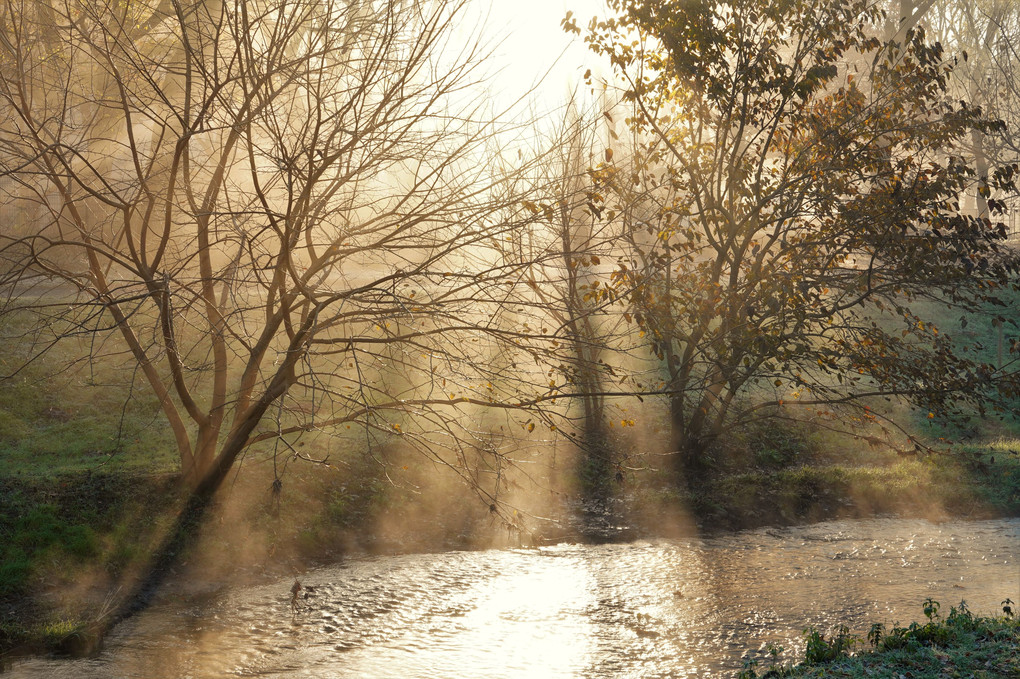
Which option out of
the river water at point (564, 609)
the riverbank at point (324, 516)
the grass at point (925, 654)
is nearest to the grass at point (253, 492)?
the riverbank at point (324, 516)

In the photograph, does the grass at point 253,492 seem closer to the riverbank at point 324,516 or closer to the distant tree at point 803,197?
the riverbank at point 324,516

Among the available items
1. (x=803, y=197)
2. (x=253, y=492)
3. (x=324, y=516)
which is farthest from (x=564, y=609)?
(x=803, y=197)

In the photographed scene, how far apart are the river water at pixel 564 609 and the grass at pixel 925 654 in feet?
2.51

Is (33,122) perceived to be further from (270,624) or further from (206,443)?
(270,624)

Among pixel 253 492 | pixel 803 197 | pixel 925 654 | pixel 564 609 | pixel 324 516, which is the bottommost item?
pixel 925 654

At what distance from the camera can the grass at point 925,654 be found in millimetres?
5523

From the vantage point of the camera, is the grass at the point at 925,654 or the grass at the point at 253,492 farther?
→ the grass at the point at 253,492

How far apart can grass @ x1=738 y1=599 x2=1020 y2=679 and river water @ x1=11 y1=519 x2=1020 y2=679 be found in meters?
0.77

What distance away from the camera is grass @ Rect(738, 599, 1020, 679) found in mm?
5523

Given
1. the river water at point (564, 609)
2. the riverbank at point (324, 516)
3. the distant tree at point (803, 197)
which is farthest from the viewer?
the distant tree at point (803, 197)

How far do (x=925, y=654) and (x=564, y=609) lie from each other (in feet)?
11.0

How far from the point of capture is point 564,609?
8.24m

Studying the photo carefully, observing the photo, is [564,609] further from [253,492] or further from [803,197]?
[803,197]

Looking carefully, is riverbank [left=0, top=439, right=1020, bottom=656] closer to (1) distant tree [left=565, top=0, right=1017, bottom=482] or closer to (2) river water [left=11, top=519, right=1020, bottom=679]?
(2) river water [left=11, top=519, right=1020, bottom=679]
